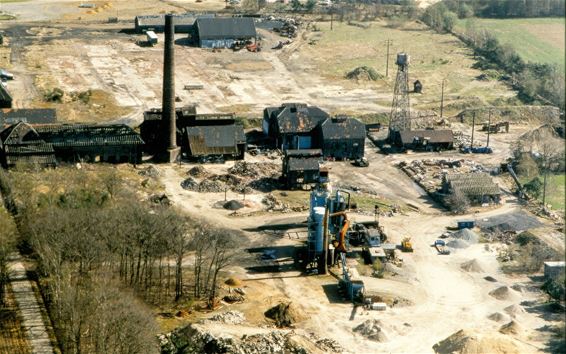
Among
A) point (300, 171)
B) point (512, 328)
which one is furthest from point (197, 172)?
point (512, 328)

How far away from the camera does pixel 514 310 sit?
64.8 metres

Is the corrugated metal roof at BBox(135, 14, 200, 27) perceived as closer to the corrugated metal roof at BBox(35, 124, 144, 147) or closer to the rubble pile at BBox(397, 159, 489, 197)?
the corrugated metal roof at BBox(35, 124, 144, 147)

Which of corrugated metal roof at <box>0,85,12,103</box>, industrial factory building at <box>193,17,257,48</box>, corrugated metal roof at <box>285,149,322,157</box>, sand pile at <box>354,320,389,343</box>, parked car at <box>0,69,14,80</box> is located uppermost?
industrial factory building at <box>193,17,257,48</box>

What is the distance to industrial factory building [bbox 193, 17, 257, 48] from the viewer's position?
141000mm

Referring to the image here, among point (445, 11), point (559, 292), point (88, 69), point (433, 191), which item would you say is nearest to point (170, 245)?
point (559, 292)

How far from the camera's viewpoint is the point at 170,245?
65375 millimetres

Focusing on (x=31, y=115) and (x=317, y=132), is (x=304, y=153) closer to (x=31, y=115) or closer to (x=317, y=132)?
(x=317, y=132)

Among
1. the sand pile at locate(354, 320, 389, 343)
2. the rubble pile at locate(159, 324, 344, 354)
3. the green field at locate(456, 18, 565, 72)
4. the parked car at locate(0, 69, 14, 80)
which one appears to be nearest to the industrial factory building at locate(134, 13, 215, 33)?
the parked car at locate(0, 69, 14, 80)

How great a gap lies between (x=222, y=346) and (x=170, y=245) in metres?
11.1

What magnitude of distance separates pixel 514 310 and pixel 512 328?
11.1ft

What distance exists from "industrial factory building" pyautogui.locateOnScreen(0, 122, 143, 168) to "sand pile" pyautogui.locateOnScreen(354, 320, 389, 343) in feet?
122

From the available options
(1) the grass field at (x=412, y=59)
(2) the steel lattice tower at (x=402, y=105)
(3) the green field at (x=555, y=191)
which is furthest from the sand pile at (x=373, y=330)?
(1) the grass field at (x=412, y=59)

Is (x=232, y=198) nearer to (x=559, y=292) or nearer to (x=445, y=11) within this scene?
(x=559, y=292)

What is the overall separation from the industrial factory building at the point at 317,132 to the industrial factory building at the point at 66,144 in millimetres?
15964
